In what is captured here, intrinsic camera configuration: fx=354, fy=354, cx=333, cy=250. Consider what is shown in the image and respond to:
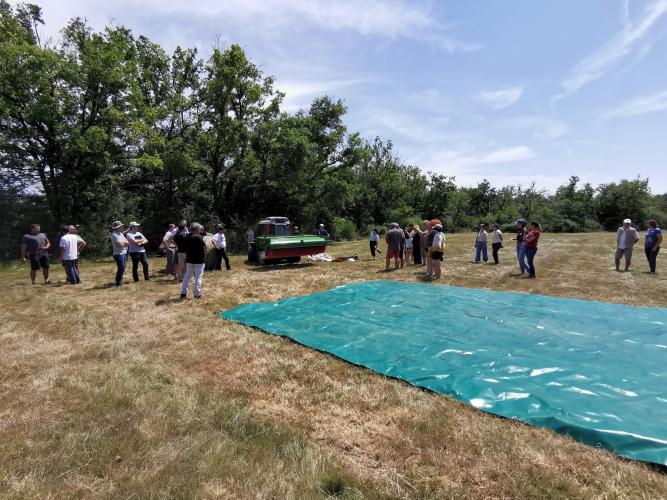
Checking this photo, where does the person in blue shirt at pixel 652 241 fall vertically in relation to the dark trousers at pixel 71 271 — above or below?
above

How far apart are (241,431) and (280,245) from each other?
10.4 meters

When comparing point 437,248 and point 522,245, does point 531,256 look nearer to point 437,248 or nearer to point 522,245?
point 522,245

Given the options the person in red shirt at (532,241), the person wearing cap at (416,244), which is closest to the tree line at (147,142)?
the person wearing cap at (416,244)

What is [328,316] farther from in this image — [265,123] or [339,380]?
[265,123]

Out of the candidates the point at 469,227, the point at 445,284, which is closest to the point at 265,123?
the point at 445,284

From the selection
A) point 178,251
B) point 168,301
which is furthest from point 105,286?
point 168,301

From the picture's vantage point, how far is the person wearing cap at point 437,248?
34.6ft

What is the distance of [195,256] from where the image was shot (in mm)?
8227

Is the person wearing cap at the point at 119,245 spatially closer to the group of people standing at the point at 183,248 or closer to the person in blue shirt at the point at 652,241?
the group of people standing at the point at 183,248

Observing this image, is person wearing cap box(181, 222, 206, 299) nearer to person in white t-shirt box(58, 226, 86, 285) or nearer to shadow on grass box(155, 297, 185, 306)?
shadow on grass box(155, 297, 185, 306)

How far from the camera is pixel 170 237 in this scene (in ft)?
38.1

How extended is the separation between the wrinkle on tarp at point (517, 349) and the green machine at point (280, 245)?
513cm

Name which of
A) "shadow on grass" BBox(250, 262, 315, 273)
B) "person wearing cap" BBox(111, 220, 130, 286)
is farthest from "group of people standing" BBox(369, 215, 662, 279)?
"person wearing cap" BBox(111, 220, 130, 286)

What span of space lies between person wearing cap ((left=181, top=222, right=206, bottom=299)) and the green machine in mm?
4983
